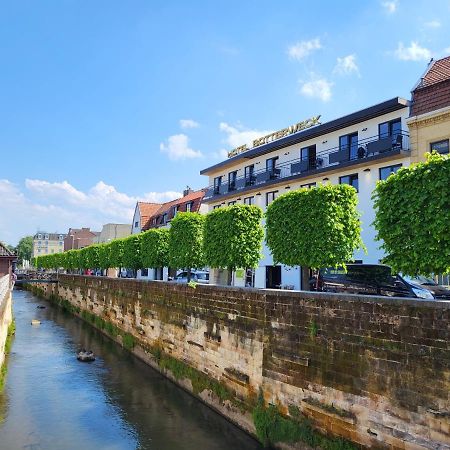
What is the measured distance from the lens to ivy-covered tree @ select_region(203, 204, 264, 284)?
19.1m

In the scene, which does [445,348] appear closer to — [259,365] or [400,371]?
[400,371]

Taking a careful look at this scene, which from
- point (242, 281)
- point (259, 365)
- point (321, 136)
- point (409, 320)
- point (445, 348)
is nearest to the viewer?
point (445, 348)

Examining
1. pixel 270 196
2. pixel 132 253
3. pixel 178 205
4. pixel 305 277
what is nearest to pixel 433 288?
pixel 305 277

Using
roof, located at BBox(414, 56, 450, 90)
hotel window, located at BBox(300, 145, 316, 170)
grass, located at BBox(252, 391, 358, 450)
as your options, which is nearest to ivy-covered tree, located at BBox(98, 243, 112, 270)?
hotel window, located at BBox(300, 145, 316, 170)

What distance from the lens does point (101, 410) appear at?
1597 cm

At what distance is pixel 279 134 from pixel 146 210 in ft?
100.0

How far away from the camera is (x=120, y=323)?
1133 inches

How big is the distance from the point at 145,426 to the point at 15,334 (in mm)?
22147

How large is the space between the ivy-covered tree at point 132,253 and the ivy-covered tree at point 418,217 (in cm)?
2555

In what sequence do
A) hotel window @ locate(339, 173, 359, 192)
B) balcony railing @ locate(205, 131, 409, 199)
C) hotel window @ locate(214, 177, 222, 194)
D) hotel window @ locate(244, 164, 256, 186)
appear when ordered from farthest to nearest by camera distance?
hotel window @ locate(214, 177, 222, 194) → hotel window @ locate(244, 164, 256, 186) → hotel window @ locate(339, 173, 359, 192) → balcony railing @ locate(205, 131, 409, 199)

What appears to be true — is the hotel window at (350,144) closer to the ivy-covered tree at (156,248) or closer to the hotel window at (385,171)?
the hotel window at (385,171)

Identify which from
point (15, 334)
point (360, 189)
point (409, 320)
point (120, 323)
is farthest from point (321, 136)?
point (15, 334)

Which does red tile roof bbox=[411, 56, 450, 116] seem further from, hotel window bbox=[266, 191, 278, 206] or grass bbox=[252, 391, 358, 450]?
grass bbox=[252, 391, 358, 450]

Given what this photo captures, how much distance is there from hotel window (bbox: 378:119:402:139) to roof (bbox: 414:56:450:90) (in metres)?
2.25
